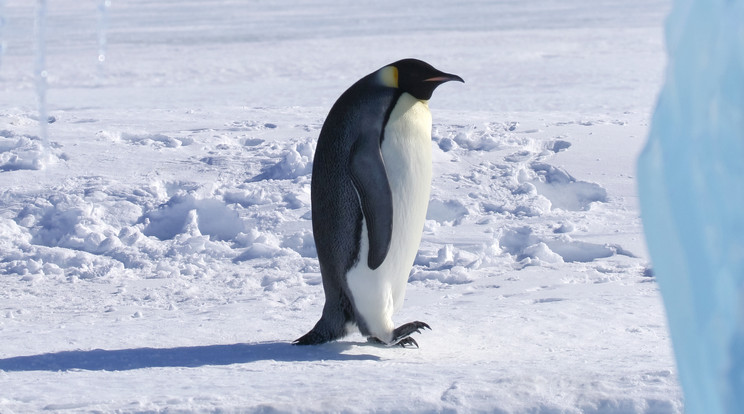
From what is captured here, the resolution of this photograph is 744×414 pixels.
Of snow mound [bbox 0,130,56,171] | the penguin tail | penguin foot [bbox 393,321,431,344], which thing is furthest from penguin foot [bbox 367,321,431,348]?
snow mound [bbox 0,130,56,171]

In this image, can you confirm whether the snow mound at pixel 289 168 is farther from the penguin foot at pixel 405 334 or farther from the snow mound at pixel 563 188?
the penguin foot at pixel 405 334

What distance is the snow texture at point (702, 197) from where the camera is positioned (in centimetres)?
95

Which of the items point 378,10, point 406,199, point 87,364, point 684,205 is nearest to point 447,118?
point 406,199

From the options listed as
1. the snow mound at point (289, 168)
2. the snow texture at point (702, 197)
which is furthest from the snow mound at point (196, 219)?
the snow texture at point (702, 197)

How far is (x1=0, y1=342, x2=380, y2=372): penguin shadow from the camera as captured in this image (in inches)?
104

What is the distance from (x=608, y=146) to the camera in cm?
572

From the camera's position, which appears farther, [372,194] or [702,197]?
[372,194]

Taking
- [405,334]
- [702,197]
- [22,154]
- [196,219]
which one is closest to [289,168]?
[196,219]

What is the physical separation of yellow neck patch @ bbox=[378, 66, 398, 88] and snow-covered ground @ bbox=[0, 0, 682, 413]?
0.77 metres

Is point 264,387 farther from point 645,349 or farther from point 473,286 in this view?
point 473,286

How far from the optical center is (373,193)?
2.77 meters

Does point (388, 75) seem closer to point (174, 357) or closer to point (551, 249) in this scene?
point (174, 357)

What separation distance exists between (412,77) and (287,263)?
4.91ft

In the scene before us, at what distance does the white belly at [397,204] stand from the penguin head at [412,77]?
3 cm
